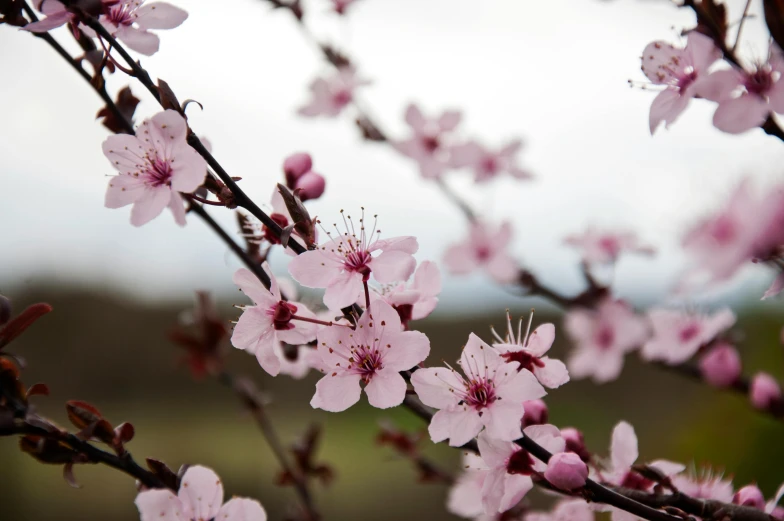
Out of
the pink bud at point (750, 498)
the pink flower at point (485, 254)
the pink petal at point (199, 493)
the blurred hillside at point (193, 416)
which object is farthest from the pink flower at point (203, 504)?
the blurred hillside at point (193, 416)

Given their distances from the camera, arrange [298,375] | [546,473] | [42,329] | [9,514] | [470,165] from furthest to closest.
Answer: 1. [42,329]
2. [9,514]
3. [470,165]
4. [298,375]
5. [546,473]

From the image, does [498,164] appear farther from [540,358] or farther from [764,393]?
[540,358]

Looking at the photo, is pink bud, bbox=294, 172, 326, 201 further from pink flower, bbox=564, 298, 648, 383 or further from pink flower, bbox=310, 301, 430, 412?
pink flower, bbox=564, 298, 648, 383

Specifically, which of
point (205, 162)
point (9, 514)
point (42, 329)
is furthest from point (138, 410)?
point (205, 162)

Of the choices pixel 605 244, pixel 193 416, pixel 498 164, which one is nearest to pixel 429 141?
pixel 498 164

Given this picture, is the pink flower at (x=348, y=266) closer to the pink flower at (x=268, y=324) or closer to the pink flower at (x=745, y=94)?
the pink flower at (x=268, y=324)

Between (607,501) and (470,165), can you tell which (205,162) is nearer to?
(607,501)
